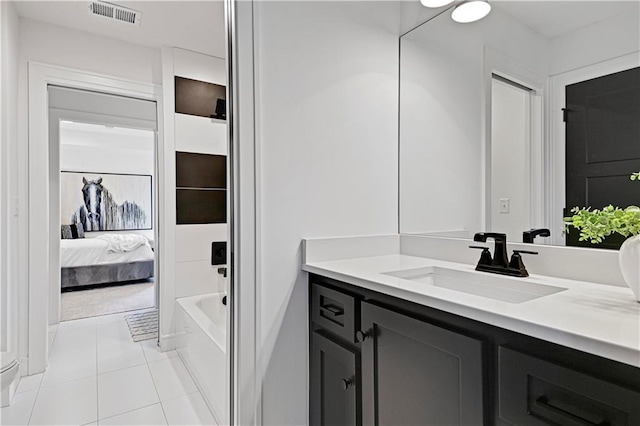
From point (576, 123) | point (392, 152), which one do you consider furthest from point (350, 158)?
point (576, 123)

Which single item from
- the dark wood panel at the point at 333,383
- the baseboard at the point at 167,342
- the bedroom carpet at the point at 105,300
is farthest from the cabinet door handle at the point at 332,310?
the bedroom carpet at the point at 105,300

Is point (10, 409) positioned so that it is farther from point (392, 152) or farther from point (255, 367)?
point (392, 152)

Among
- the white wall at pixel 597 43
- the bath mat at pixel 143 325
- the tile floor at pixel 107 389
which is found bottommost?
the tile floor at pixel 107 389

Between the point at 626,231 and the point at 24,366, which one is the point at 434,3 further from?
the point at 24,366

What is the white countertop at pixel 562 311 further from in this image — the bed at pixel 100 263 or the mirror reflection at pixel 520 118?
the bed at pixel 100 263

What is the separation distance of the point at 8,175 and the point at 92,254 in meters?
3.10

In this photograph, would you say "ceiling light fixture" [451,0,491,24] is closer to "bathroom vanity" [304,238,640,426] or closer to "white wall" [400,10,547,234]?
"white wall" [400,10,547,234]

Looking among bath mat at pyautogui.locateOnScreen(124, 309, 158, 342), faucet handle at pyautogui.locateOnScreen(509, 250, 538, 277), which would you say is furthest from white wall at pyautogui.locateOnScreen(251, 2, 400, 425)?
bath mat at pyautogui.locateOnScreen(124, 309, 158, 342)

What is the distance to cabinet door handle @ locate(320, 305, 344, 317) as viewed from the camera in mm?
1311

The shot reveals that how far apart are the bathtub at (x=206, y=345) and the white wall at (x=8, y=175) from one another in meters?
0.95

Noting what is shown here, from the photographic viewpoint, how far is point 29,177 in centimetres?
237

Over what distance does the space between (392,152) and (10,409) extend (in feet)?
8.34

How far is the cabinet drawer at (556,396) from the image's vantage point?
65 cm

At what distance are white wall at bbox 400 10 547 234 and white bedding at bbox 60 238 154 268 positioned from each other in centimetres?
456
